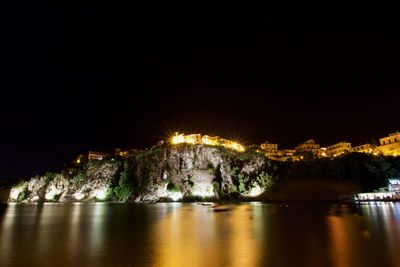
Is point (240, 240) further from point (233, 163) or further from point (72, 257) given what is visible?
point (233, 163)

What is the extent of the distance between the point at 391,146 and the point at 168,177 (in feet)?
205

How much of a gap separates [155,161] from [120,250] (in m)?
60.0

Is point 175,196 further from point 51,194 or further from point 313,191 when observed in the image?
point 51,194

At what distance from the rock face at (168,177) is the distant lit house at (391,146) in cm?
3533

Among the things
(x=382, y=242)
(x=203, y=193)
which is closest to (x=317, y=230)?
(x=382, y=242)

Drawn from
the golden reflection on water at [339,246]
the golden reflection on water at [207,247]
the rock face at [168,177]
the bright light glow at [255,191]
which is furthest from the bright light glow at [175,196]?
the golden reflection on water at [339,246]

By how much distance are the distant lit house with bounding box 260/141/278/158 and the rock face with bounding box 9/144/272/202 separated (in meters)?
25.3

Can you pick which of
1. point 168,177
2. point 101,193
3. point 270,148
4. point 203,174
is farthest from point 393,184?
point 101,193

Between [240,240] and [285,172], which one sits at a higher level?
[285,172]

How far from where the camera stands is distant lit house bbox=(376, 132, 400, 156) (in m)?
77.7

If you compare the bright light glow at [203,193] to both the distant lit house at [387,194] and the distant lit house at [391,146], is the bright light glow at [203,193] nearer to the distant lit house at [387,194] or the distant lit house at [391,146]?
the distant lit house at [387,194]

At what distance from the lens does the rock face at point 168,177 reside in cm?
6812

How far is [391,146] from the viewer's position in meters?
79.3

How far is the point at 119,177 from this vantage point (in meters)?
77.8
